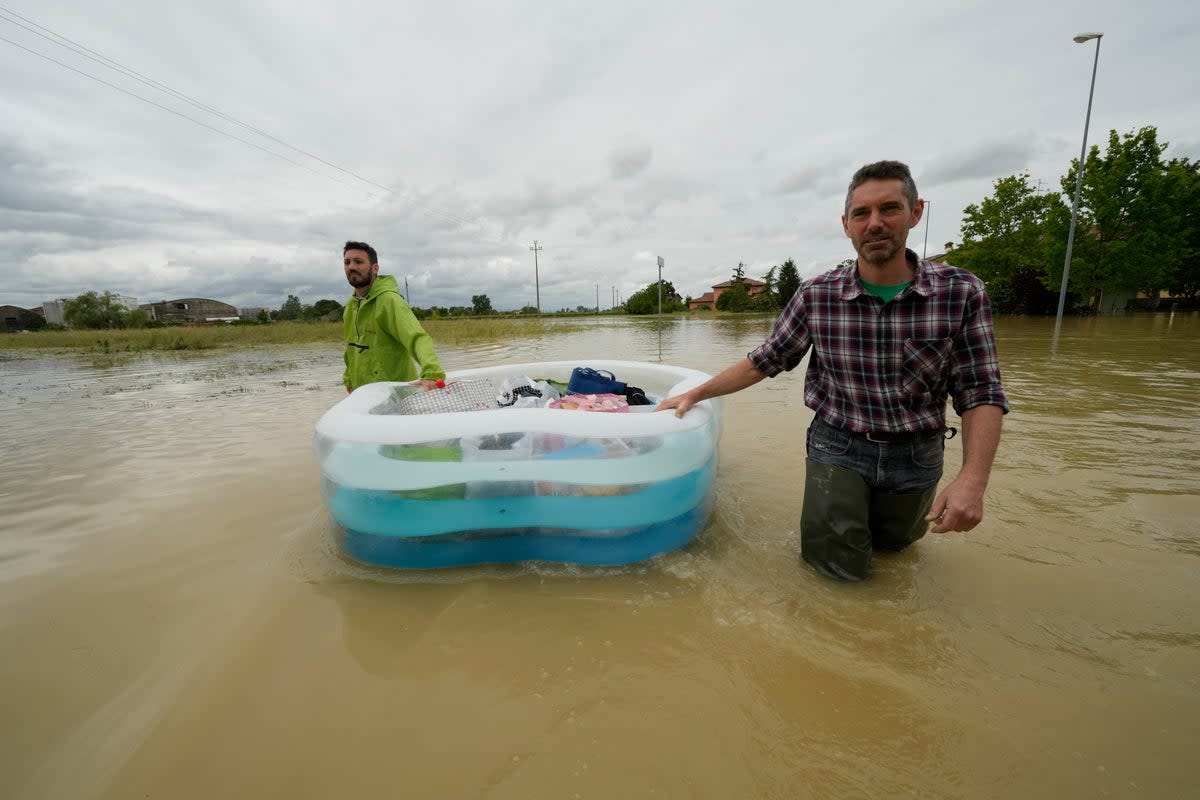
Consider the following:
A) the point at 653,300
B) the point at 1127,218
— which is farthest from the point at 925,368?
the point at 653,300

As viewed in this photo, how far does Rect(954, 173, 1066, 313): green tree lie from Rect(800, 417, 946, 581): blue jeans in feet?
101

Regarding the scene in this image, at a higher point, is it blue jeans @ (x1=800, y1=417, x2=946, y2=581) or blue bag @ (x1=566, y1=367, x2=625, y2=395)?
blue bag @ (x1=566, y1=367, x2=625, y2=395)

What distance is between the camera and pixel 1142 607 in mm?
2004

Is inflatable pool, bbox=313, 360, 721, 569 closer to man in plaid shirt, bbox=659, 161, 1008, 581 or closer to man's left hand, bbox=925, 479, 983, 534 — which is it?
man in plaid shirt, bbox=659, 161, 1008, 581

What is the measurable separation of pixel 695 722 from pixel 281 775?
124 centimetres

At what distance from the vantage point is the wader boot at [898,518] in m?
2.29

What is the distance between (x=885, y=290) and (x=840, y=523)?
1.06 meters

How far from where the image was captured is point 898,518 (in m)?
2.35

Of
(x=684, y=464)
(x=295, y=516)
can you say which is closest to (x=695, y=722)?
(x=684, y=464)

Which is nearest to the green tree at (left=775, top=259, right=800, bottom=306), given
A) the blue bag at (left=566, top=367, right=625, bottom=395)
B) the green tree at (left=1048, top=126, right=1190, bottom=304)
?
the green tree at (left=1048, top=126, right=1190, bottom=304)

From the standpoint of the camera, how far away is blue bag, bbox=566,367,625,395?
374 centimetres

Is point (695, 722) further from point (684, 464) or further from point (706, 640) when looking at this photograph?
point (684, 464)

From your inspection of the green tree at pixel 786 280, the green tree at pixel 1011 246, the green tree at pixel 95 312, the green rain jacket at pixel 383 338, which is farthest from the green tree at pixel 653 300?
the green rain jacket at pixel 383 338

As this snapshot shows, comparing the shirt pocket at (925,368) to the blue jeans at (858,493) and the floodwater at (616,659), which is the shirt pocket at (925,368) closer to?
the blue jeans at (858,493)
